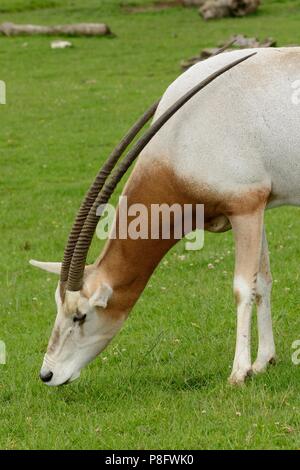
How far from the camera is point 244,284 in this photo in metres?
6.73

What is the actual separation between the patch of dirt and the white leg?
1114 inches

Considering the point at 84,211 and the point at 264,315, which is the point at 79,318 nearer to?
the point at 84,211

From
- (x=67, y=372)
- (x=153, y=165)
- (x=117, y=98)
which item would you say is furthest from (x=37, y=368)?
(x=117, y=98)

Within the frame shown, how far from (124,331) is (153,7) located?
92.6 feet

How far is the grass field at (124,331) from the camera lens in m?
5.98

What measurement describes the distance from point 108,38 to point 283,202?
78.2 ft

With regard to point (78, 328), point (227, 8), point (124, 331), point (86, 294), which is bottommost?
point (227, 8)

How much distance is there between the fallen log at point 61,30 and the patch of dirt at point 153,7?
492 centimetres

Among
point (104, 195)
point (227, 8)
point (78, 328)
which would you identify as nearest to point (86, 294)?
point (78, 328)

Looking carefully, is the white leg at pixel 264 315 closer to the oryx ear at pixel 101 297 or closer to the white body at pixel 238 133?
the white body at pixel 238 133

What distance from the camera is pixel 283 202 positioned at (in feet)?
22.7

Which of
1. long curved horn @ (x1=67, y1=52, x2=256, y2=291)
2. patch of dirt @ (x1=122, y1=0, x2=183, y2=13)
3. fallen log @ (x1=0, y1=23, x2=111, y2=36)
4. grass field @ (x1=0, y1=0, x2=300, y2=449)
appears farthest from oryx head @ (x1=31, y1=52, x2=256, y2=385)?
patch of dirt @ (x1=122, y1=0, x2=183, y2=13)
